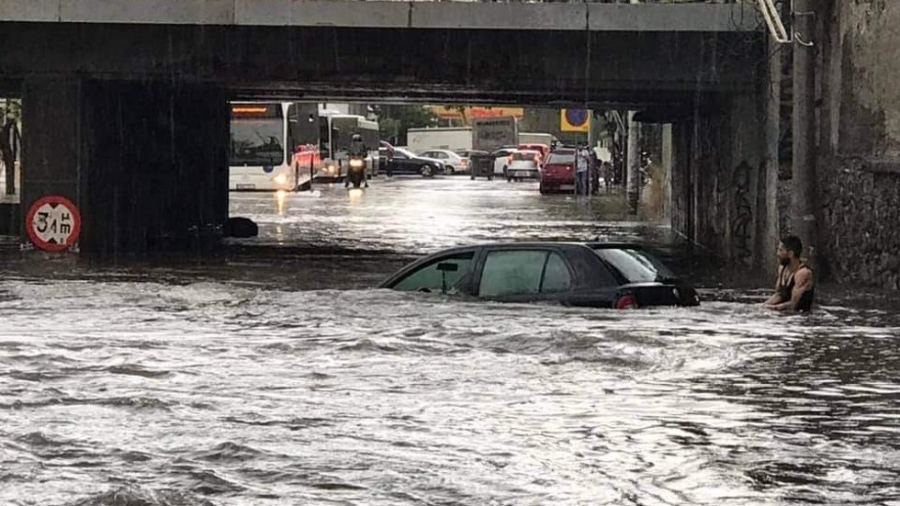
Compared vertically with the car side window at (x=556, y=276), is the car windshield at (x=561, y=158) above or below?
above

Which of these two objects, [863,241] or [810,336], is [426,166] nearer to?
[863,241]

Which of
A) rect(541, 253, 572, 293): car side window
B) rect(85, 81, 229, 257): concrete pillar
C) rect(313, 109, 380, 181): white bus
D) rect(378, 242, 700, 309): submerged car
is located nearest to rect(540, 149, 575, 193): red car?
rect(313, 109, 380, 181): white bus

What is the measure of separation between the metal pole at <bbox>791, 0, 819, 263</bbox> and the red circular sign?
12.7 meters

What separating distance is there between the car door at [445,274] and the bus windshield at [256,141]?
36.7m

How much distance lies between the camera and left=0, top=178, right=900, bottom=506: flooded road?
8.79 m

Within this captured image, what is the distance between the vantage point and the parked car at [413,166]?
284 ft

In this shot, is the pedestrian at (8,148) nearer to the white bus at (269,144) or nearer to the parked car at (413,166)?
the white bus at (269,144)

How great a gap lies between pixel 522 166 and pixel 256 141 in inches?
1088

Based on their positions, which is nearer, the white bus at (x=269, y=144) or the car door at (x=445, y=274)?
the car door at (x=445, y=274)

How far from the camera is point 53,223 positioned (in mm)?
28500

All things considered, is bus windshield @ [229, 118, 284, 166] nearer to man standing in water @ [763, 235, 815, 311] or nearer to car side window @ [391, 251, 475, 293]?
man standing in water @ [763, 235, 815, 311]

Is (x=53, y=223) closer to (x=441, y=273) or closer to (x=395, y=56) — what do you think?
(x=395, y=56)

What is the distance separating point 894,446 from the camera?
10.0m

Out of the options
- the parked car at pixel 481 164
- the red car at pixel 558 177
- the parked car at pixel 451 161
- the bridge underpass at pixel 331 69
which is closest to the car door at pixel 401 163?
the parked car at pixel 451 161
